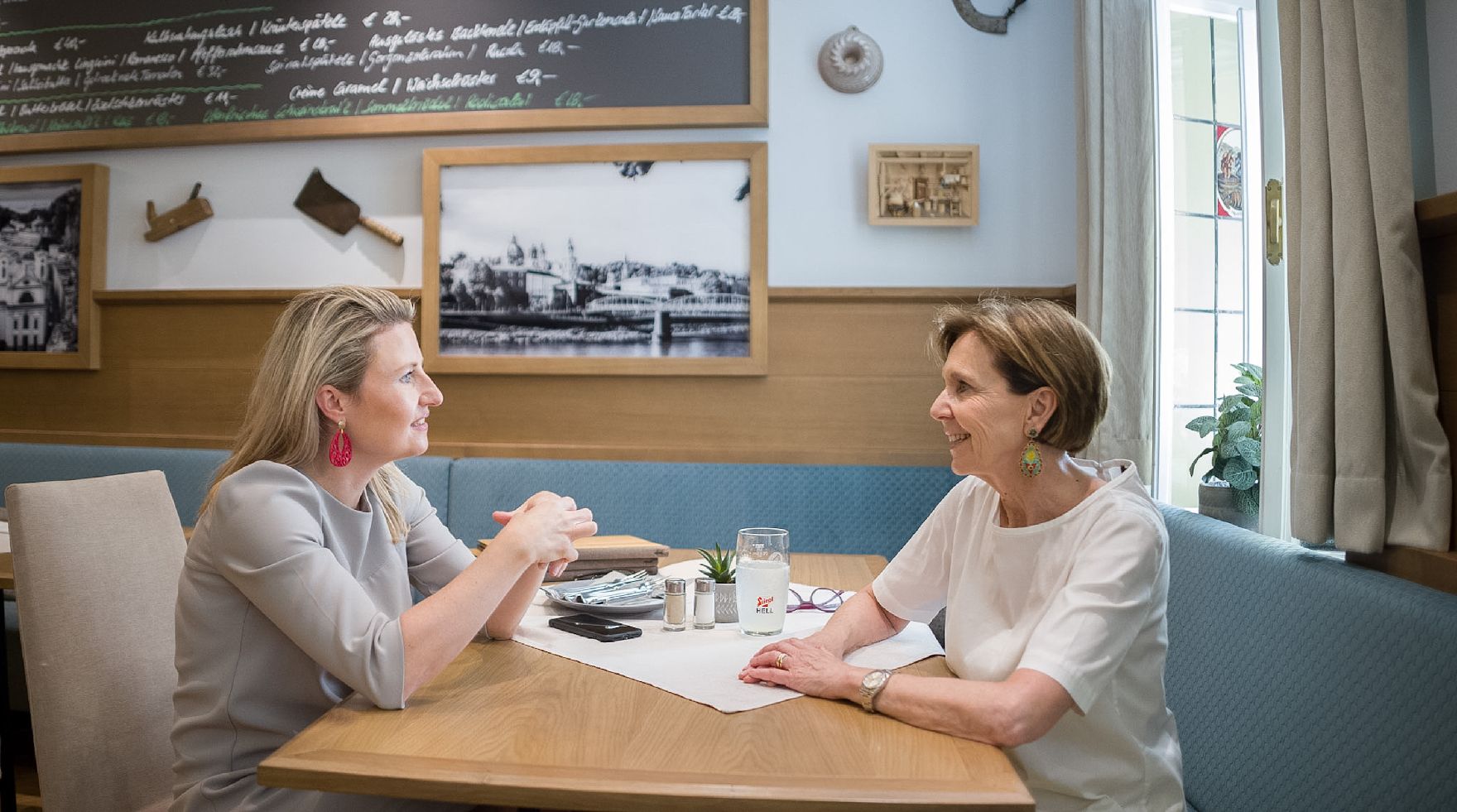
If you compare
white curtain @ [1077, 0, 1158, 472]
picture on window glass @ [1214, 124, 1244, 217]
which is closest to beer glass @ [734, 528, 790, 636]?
white curtain @ [1077, 0, 1158, 472]

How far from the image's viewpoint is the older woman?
1162 millimetres

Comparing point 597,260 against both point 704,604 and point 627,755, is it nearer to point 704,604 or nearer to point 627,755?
point 704,604

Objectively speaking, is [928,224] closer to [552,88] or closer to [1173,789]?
[552,88]

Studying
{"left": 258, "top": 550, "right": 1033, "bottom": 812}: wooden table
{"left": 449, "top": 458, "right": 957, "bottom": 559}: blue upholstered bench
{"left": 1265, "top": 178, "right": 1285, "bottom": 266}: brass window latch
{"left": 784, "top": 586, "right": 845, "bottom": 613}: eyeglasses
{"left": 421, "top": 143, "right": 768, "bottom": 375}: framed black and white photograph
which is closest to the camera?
{"left": 258, "top": 550, "right": 1033, "bottom": 812}: wooden table

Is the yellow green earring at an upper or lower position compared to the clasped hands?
upper

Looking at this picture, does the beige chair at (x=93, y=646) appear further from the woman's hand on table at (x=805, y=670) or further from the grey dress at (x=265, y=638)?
the woman's hand on table at (x=805, y=670)

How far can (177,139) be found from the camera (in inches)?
139

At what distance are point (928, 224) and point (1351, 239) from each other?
1.70m

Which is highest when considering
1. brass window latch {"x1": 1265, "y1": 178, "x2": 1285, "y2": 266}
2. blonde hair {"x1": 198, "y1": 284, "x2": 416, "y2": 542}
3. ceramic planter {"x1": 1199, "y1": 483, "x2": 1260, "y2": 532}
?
brass window latch {"x1": 1265, "y1": 178, "x2": 1285, "y2": 266}

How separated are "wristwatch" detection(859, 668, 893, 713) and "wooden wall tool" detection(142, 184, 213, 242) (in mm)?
3228

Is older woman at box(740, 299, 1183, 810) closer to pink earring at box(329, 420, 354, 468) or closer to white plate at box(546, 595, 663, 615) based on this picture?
white plate at box(546, 595, 663, 615)

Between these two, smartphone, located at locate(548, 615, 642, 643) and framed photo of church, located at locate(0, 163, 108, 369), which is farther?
framed photo of church, located at locate(0, 163, 108, 369)

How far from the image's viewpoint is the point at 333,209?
346 centimetres

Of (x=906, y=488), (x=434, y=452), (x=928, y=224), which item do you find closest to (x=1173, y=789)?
(x=906, y=488)
